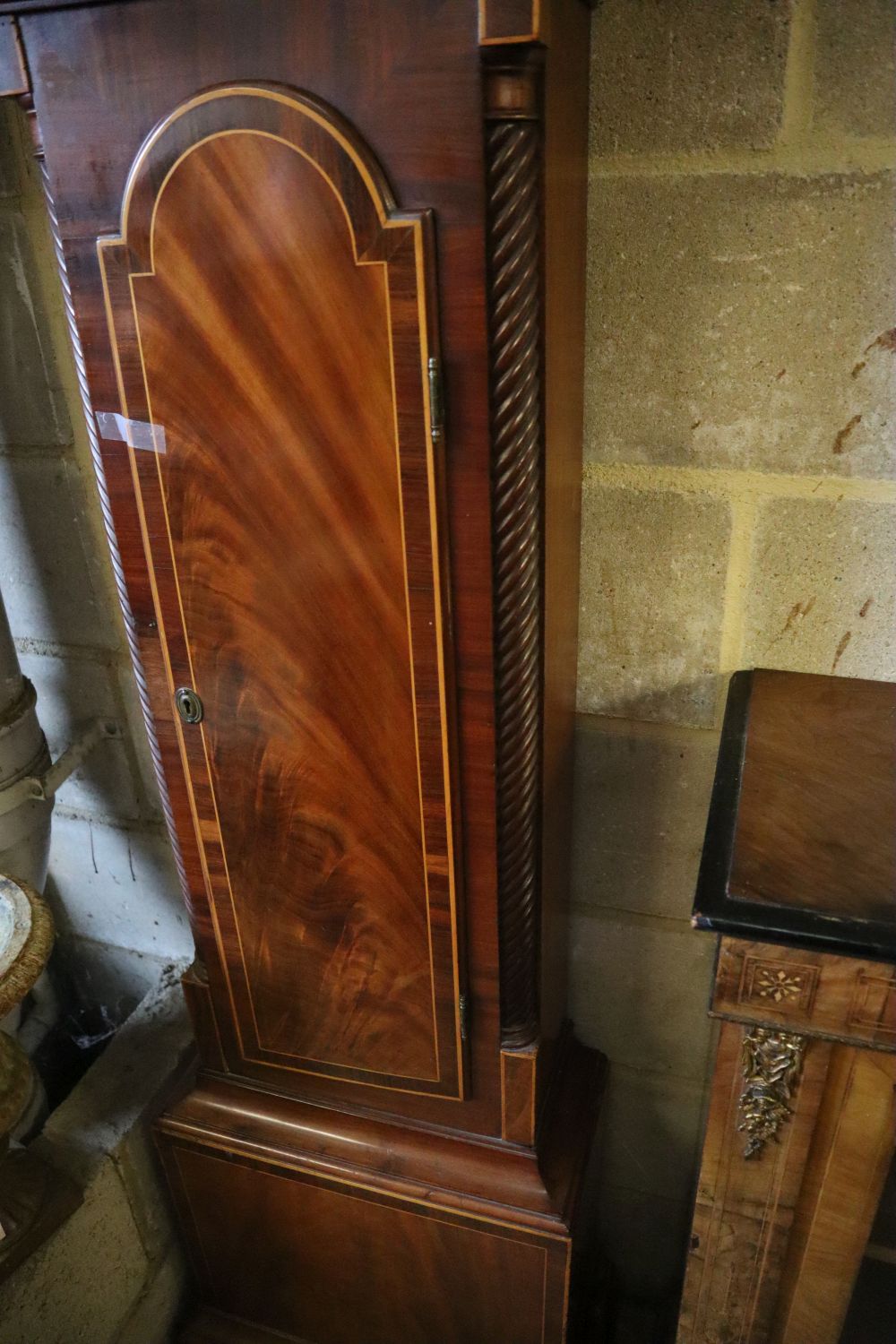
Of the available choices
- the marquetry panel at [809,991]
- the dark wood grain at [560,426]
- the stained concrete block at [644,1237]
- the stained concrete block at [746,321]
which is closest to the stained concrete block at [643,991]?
the dark wood grain at [560,426]

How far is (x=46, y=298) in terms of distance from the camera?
1.21m

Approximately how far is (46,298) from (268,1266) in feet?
4.39

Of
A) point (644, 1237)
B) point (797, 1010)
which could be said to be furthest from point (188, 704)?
point (644, 1237)

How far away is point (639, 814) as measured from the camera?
1.24 meters

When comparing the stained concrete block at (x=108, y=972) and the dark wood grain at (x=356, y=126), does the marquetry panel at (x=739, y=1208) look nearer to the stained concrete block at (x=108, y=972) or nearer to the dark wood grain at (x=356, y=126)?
the dark wood grain at (x=356, y=126)

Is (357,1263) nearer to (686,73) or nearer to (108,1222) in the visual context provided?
(108,1222)

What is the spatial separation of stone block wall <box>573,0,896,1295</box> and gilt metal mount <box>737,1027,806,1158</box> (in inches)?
17.2

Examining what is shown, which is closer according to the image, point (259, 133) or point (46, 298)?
point (259, 133)

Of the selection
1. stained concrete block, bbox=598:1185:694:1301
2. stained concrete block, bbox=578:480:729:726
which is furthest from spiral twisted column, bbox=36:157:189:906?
stained concrete block, bbox=598:1185:694:1301

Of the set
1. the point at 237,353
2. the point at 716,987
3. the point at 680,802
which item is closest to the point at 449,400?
the point at 237,353

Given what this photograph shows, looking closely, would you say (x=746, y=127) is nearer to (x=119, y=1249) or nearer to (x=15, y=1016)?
(x=119, y=1249)

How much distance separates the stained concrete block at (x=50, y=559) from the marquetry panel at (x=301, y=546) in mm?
457

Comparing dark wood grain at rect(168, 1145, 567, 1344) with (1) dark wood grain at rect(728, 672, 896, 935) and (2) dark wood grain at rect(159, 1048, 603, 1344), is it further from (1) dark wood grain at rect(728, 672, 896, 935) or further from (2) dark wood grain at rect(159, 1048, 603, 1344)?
(1) dark wood grain at rect(728, 672, 896, 935)

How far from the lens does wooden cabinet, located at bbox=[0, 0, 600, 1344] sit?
73cm
